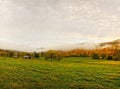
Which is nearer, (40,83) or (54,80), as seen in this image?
(40,83)

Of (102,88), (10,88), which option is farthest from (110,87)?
(10,88)

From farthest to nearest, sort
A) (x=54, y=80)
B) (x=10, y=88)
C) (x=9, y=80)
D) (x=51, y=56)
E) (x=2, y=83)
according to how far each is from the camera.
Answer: (x=51, y=56)
(x=54, y=80)
(x=9, y=80)
(x=2, y=83)
(x=10, y=88)

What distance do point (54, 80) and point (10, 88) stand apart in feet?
21.3

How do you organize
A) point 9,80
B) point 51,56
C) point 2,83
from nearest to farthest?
1. point 2,83
2. point 9,80
3. point 51,56

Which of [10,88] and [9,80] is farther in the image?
[9,80]

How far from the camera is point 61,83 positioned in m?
25.7

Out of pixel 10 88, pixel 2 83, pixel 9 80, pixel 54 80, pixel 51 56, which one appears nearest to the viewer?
pixel 10 88

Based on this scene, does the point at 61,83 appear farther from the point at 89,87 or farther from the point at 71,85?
the point at 89,87

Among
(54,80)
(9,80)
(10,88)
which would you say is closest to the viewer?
(10,88)

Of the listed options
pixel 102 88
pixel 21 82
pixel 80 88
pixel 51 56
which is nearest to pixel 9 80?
pixel 21 82

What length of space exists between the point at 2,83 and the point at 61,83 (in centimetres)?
610

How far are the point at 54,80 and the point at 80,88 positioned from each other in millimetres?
4175

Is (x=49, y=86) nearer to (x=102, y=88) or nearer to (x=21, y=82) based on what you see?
(x=21, y=82)

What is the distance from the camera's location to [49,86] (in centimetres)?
2392
